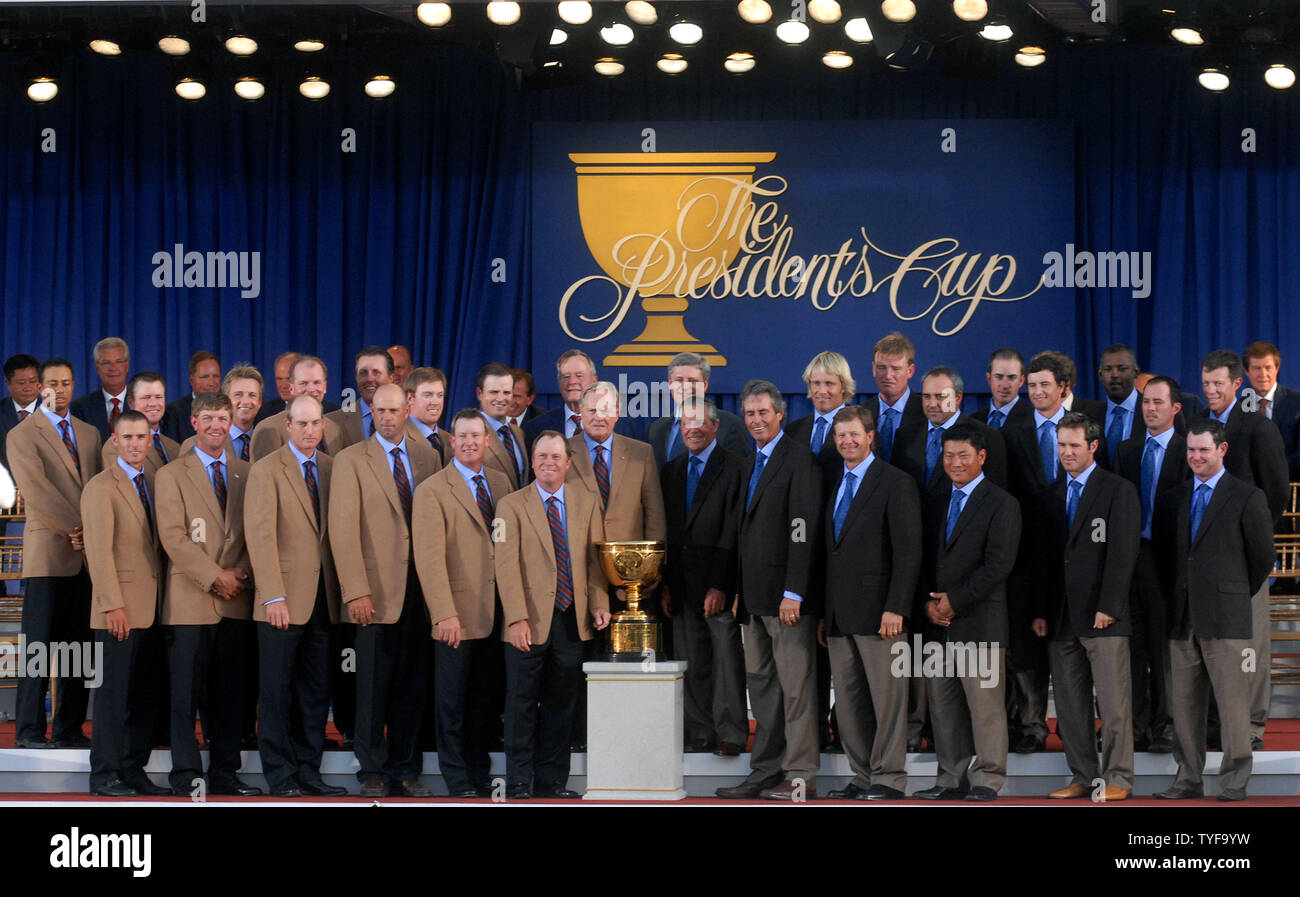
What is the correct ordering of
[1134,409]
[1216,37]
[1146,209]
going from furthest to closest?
[1146,209], [1216,37], [1134,409]

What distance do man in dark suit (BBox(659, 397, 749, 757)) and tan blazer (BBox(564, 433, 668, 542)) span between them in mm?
135

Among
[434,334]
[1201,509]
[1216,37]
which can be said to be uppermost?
[1216,37]

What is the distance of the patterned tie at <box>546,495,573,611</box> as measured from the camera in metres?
7.39

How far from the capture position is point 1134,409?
809 cm

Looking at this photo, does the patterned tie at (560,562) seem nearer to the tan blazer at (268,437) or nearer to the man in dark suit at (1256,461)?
the tan blazer at (268,437)

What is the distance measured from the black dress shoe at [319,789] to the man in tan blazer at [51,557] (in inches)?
47.0

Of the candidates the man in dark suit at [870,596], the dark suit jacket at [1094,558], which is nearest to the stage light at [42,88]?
the man in dark suit at [870,596]

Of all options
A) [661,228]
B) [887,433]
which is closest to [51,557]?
[887,433]

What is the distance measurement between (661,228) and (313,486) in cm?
481

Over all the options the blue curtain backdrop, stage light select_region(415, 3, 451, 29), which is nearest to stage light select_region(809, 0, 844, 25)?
the blue curtain backdrop

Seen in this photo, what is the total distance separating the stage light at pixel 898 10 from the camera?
9.58 meters
